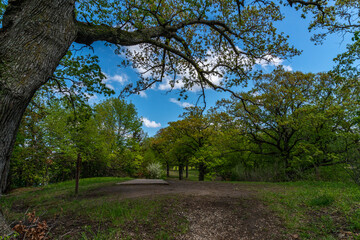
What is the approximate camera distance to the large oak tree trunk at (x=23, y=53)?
2301mm

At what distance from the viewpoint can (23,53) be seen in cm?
244

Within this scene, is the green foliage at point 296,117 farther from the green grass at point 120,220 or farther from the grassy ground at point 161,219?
the green grass at point 120,220

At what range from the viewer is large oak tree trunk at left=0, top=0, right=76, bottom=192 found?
230cm

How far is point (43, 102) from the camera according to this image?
11.8 meters

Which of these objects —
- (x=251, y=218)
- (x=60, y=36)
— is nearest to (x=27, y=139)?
(x=60, y=36)

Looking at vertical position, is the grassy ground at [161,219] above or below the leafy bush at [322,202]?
below

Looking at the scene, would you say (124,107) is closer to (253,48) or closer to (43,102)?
(43,102)

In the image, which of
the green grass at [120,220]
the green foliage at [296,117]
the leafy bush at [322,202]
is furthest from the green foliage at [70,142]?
the green foliage at [296,117]

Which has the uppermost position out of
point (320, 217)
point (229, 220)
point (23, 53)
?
point (23, 53)

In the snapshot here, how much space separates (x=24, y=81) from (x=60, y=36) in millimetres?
998

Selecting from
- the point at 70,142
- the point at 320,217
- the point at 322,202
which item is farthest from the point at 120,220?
the point at 70,142

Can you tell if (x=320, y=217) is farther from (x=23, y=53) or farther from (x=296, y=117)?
(x=296, y=117)

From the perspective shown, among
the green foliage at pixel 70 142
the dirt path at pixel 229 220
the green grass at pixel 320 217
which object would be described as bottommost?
the dirt path at pixel 229 220

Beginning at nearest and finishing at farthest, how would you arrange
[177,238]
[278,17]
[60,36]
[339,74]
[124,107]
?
[60,36], [177,238], [278,17], [339,74], [124,107]
